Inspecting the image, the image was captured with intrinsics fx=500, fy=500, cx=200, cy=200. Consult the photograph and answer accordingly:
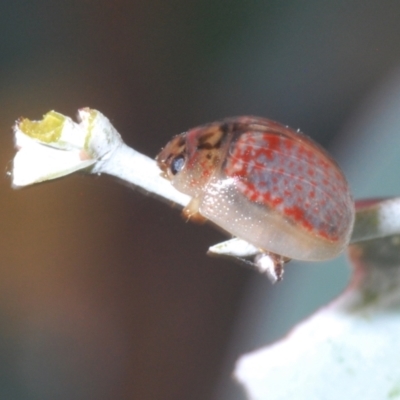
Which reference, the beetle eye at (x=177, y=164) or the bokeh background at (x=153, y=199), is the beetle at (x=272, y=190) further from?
the bokeh background at (x=153, y=199)

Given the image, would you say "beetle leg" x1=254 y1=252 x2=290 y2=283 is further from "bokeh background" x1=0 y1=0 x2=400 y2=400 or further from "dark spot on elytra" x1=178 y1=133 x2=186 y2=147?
"bokeh background" x1=0 y1=0 x2=400 y2=400

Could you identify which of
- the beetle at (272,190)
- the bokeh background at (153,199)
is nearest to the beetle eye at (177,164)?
the beetle at (272,190)

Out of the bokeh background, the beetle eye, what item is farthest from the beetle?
the bokeh background

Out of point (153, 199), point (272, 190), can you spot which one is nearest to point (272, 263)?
point (272, 190)

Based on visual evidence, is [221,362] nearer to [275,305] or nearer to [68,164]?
[275,305]

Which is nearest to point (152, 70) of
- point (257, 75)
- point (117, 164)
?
point (257, 75)

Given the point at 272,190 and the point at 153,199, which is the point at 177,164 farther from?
the point at 153,199

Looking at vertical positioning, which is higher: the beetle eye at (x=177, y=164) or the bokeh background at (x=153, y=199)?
the beetle eye at (x=177, y=164)
